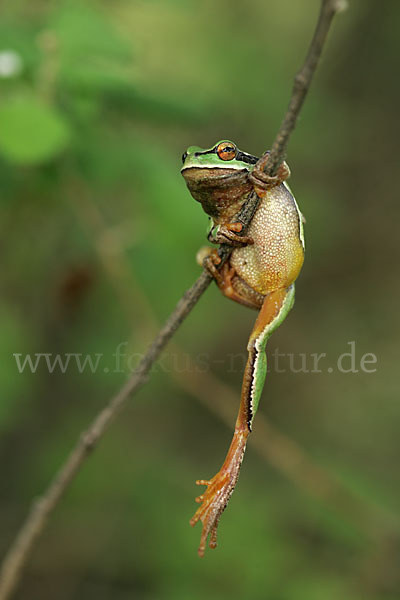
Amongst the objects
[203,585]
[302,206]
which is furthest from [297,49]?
[203,585]

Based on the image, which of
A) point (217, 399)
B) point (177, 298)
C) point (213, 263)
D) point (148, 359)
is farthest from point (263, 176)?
point (177, 298)

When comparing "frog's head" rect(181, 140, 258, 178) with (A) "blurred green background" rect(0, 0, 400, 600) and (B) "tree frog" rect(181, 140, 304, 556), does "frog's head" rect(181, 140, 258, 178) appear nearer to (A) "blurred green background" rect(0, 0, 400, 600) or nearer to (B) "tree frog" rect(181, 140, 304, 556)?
(B) "tree frog" rect(181, 140, 304, 556)

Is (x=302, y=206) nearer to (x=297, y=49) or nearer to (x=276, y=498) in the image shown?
(x=276, y=498)

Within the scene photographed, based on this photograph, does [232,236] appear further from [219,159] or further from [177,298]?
[177,298]

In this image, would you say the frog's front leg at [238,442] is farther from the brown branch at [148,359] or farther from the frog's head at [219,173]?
the frog's head at [219,173]

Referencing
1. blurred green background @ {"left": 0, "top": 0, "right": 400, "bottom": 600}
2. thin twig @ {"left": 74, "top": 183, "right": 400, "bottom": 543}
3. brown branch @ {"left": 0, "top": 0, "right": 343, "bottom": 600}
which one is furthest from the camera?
thin twig @ {"left": 74, "top": 183, "right": 400, "bottom": 543}

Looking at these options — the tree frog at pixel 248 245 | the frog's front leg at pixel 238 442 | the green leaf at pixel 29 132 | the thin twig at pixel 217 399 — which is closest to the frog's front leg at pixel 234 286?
the tree frog at pixel 248 245

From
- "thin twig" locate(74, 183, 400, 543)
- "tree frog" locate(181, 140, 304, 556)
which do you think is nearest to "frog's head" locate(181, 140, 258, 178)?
"tree frog" locate(181, 140, 304, 556)
